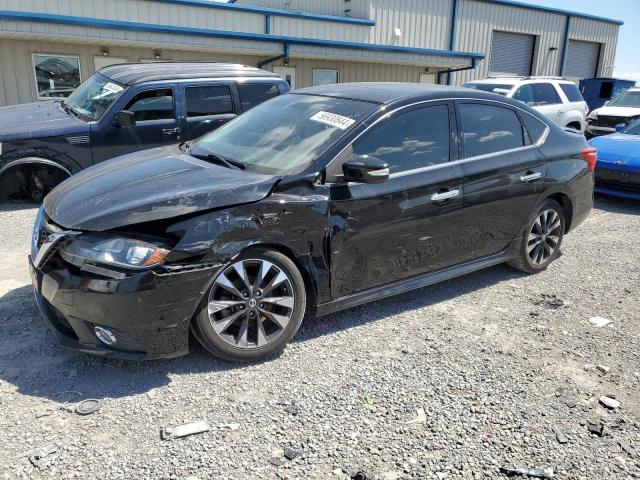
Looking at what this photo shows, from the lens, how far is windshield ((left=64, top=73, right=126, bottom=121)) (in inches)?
277

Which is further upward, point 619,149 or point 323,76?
point 323,76

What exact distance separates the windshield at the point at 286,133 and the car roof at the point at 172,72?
340 cm

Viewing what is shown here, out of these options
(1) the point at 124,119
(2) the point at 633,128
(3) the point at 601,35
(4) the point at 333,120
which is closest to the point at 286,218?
(4) the point at 333,120

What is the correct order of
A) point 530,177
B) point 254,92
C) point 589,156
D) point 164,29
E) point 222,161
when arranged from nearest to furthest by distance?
point 222,161
point 530,177
point 589,156
point 254,92
point 164,29

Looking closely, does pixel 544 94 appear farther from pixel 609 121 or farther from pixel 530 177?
pixel 530 177

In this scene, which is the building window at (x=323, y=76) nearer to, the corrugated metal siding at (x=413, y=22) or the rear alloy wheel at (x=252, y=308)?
the corrugated metal siding at (x=413, y=22)

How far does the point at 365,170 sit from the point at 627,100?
14.3 m

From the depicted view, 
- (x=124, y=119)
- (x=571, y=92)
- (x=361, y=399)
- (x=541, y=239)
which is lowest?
(x=361, y=399)

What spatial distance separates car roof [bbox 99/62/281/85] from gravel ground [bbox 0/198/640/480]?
390 cm

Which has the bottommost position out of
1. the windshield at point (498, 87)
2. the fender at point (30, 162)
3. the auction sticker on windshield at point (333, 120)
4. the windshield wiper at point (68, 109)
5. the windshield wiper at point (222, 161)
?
the fender at point (30, 162)

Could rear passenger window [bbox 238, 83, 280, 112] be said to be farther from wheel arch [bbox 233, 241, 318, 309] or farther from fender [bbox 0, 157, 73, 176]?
wheel arch [bbox 233, 241, 318, 309]

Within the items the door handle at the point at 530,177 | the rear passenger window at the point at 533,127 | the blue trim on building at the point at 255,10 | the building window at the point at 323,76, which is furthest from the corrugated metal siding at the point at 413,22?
the door handle at the point at 530,177

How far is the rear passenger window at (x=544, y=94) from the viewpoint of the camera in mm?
11844

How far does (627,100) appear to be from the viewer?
14.5 m
